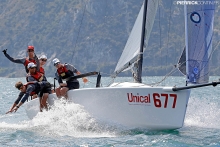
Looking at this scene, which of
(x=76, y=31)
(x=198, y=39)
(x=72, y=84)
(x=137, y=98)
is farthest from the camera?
(x=76, y=31)

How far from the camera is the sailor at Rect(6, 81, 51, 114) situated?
10000mm

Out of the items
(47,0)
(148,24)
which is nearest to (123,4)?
(47,0)

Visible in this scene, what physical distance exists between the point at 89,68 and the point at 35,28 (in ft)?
86.5

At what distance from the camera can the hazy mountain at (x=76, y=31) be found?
127 metres

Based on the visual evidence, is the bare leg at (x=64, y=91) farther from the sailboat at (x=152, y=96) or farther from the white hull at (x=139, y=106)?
the white hull at (x=139, y=106)

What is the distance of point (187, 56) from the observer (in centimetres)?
947

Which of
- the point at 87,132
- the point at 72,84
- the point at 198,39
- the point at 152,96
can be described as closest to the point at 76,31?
the point at 72,84

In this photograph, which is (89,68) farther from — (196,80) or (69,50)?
(196,80)

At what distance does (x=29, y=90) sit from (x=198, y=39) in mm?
2942

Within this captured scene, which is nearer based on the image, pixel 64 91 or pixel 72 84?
pixel 64 91

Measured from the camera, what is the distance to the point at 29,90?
32.9ft

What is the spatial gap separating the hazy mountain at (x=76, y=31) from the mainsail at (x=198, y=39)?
110 m

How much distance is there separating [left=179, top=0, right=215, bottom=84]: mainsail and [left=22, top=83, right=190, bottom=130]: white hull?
0.79m

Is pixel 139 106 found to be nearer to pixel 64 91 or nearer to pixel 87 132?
pixel 87 132
